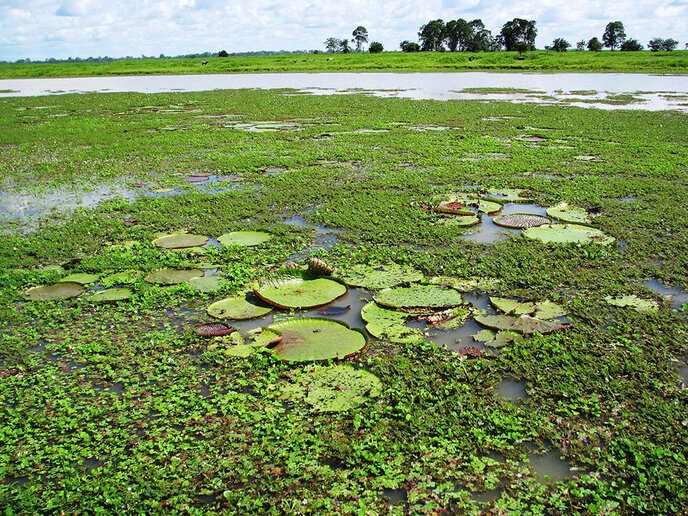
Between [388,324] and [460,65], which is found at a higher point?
[460,65]

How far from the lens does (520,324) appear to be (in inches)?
176

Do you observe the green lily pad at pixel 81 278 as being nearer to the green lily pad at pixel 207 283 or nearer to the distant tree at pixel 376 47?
the green lily pad at pixel 207 283

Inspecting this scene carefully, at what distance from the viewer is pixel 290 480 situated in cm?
291

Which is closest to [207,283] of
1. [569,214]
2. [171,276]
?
[171,276]

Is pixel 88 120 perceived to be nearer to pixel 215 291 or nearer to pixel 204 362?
pixel 215 291

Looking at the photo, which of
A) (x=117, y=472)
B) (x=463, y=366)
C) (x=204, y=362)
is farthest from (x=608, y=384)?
(x=117, y=472)

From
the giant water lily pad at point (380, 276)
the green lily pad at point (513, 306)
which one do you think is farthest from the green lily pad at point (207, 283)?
the green lily pad at point (513, 306)

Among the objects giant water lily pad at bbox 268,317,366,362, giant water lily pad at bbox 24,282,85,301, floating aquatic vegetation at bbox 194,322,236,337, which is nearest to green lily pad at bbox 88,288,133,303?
giant water lily pad at bbox 24,282,85,301

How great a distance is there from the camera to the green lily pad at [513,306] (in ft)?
15.4

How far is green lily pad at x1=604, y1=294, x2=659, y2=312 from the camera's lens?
474 centimetres

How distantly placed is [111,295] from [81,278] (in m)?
0.72

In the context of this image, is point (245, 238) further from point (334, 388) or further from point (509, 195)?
point (509, 195)

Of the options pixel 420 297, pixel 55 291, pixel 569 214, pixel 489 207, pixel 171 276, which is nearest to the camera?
pixel 420 297

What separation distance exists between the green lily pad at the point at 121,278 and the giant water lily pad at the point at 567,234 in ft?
16.1
